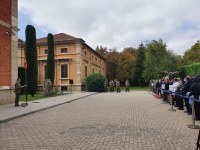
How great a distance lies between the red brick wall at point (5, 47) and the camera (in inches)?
728

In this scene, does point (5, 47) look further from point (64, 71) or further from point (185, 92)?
point (64, 71)

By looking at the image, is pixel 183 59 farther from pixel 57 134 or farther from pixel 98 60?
pixel 57 134

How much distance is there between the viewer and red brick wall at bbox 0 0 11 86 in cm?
1848

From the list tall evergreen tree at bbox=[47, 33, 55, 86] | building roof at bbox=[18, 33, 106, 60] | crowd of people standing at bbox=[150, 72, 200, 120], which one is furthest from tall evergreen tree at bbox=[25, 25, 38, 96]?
crowd of people standing at bbox=[150, 72, 200, 120]

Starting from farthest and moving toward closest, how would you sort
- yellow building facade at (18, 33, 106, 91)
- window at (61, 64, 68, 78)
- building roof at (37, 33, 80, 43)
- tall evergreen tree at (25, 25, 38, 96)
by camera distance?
building roof at (37, 33, 80, 43) < window at (61, 64, 68, 78) < yellow building facade at (18, 33, 106, 91) < tall evergreen tree at (25, 25, 38, 96)

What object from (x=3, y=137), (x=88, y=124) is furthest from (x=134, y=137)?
(x=3, y=137)

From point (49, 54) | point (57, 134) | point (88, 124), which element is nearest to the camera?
point (57, 134)

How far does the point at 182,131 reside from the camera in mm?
8820

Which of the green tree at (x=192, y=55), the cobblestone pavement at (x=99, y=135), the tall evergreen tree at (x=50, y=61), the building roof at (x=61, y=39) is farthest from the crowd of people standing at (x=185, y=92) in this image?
the green tree at (x=192, y=55)

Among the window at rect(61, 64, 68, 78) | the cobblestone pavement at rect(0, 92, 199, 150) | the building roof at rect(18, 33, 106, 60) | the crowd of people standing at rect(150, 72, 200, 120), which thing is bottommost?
the cobblestone pavement at rect(0, 92, 199, 150)

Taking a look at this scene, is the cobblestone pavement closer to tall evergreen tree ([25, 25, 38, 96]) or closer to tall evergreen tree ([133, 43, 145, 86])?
tall evergreen tree ([25, 25, 38, 96])

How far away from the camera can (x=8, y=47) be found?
63.4 ft

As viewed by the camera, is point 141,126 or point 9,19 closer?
point 141,126

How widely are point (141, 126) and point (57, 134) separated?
293cm
